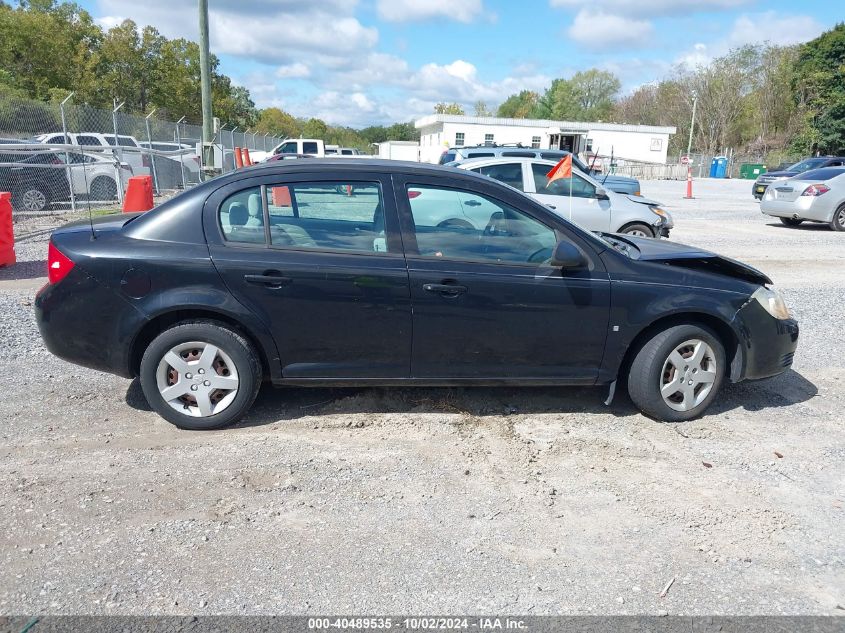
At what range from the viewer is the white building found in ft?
171

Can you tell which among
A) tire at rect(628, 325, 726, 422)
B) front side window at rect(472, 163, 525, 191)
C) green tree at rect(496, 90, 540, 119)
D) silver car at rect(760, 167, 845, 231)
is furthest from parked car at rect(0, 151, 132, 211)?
green tree at rect(496, 90, 540, 119)

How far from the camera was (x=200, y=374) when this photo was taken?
164 inches

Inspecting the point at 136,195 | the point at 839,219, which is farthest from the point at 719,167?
the point at 136,195

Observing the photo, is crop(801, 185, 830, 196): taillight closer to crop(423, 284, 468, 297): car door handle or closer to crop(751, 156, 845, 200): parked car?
crop(751, 156, 845, 200): parked car

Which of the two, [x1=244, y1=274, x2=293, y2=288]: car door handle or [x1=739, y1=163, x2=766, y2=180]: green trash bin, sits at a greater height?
[x1=739, y1=163, x2=766, y2=180]: green trash bin

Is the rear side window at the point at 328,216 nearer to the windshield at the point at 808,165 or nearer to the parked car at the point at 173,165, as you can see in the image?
Answer: the parked car at the point at 173,165

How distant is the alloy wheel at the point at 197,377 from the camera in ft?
13.6

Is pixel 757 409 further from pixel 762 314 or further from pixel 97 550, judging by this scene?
pixel 97 550

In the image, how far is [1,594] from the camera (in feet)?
8.97

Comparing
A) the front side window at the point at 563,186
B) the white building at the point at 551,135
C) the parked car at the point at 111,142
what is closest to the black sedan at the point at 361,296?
the front side window at the point at 563,186

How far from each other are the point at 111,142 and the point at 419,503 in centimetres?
1810

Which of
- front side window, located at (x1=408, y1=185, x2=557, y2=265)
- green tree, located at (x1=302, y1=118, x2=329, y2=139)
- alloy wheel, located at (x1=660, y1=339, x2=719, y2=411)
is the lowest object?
alloy wheel, located at (x1=660, y1=339, x2=719, y2=411)

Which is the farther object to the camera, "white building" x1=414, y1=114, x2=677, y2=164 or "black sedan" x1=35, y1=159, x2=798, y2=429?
"white building" x1=414, y1=114, x2=677, y2=164

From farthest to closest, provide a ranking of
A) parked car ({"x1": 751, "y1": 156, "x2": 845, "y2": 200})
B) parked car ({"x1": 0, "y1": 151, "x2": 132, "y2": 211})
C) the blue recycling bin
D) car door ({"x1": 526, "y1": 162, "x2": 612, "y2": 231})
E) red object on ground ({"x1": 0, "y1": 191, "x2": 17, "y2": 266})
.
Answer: the blue recycling bin → parked car ({"x1": 751, "y1": 156, "x2": 845, "y2": 200}) → parked car ({"x1": 0, "y1": 151, "x2": 132, "y2": 211}) → car door ({"x1": 526, "y1": 162, "x2": 612, "y2": 231}) → red object on ground ({"x1": 0, "y1": 191, "x2": 17, "y2": 266})
